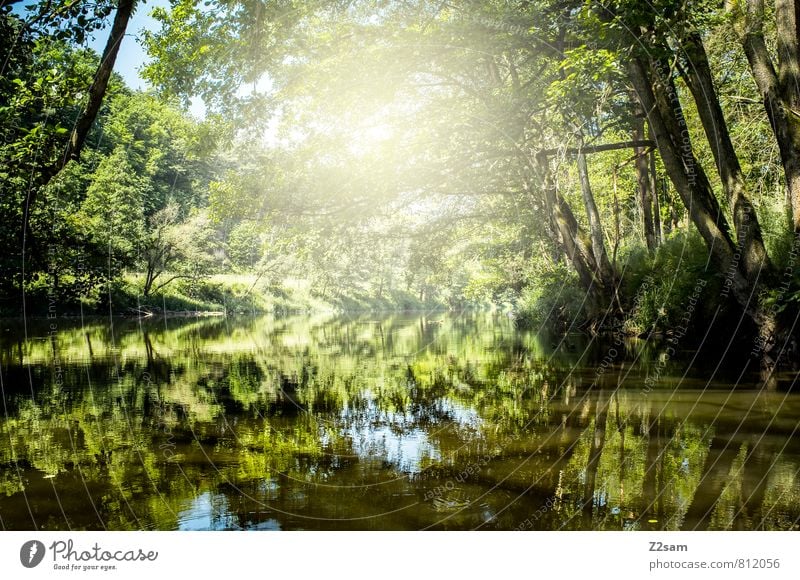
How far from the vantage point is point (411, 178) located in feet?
38.1

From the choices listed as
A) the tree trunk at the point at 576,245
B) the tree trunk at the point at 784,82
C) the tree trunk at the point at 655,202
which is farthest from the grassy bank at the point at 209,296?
the tree trunk at the point at 655,202

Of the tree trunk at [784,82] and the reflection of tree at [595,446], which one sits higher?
the tree trunk at [784,82]

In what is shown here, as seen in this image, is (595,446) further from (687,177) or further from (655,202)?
(655,202)

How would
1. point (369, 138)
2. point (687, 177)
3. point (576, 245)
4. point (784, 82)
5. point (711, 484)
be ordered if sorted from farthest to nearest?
point (576, 245)
point (369, 138)
point (687, 177)
point (784, 82)
point (711, 484)

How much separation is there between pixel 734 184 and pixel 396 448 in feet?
20.0

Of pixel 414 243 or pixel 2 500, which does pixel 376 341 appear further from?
pixel 2 500

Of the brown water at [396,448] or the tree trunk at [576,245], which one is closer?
the brown water at [396,448]

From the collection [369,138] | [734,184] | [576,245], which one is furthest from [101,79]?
[576,245]

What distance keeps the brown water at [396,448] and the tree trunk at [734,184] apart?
1.49m

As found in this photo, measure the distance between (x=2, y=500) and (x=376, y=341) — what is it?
1150 cm

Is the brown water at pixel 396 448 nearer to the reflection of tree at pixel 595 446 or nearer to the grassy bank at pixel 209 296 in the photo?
the reflection of tree at pixel 595 446

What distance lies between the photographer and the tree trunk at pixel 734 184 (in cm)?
784

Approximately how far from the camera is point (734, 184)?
7926 millimetres
